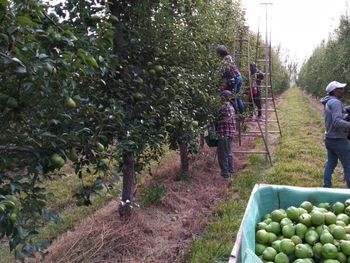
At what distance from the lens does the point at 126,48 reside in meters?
4.46

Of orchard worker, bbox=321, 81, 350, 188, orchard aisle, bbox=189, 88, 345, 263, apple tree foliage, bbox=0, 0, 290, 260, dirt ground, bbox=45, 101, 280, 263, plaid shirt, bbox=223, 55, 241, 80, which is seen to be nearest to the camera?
apple tree foliage, bbox=0, 0, 290, 260

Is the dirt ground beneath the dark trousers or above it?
beneath

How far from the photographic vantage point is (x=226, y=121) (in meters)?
7.16

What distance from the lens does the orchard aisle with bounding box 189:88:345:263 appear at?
4586 millimetres

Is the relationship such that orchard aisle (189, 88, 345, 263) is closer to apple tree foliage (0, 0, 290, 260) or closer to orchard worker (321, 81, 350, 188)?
orchard worker (321, 81, 350, 188)

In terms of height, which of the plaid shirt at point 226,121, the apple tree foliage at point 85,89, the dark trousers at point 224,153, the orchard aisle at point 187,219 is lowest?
the orchard aisle at point 187,219

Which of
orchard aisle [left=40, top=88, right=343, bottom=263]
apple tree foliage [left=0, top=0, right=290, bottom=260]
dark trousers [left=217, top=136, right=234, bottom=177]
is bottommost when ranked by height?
orchard aisle [left=40, top=88, right=343, bottom=263]

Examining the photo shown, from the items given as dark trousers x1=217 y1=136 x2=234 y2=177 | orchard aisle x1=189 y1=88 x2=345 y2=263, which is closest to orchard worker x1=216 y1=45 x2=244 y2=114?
dark trousers x1=217 y1=136 x2=234 y2=177

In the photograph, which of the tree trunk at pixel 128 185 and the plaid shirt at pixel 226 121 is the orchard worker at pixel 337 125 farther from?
the tree trunk at pixel 128 185

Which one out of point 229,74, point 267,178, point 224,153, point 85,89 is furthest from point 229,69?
point 85,89

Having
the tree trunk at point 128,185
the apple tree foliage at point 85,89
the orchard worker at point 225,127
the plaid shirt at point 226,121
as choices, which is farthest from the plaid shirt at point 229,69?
the tree trunk at point 128,185

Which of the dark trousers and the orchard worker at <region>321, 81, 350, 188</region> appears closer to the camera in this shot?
the orchard worker at <region>321, 81, 350, 188</region>

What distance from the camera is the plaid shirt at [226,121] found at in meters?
7.15

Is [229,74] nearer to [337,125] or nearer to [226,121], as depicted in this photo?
[226,121]
